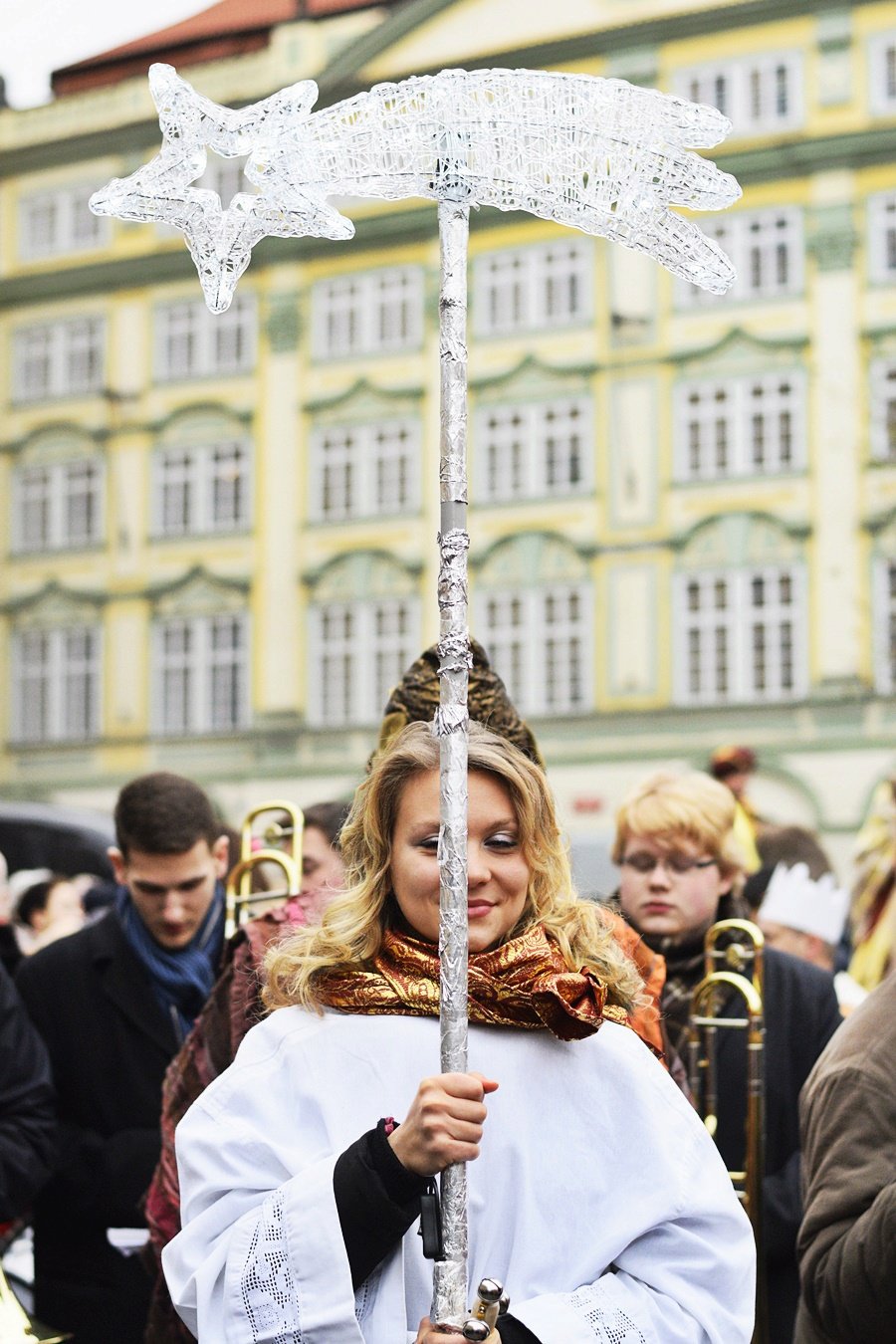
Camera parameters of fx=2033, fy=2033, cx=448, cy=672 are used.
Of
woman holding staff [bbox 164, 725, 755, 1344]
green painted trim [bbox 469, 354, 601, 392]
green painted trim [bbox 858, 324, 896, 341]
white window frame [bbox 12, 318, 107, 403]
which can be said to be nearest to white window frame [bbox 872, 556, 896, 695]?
green painted trim [bbox 858, 324, 896, 341]

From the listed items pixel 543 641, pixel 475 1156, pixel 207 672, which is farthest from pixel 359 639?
pixel 475 1156

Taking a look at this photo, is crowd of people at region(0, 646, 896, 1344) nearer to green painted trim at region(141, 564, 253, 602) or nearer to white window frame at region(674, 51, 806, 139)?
white window frame at region(674, 51, 806, 139)

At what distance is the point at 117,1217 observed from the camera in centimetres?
466

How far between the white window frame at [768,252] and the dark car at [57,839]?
302 inches

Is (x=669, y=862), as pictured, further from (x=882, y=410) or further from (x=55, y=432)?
(x=55, y=432)

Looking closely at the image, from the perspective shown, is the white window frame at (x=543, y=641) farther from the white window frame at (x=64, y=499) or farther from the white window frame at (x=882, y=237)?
the white window frame at (x=64, y=499)

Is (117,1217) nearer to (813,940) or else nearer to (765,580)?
(813,940)

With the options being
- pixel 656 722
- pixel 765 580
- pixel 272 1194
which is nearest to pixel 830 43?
pixel 765 580

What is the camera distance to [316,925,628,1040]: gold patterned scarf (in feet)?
8.82

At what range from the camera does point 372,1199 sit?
2547 millimetres

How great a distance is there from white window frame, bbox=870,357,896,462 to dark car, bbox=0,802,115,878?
782cm

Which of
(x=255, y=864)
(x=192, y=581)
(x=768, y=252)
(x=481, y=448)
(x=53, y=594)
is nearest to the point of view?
(x=255, y=864)

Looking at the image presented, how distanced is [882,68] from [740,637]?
5479 millimetres

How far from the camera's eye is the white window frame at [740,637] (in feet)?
64.0
